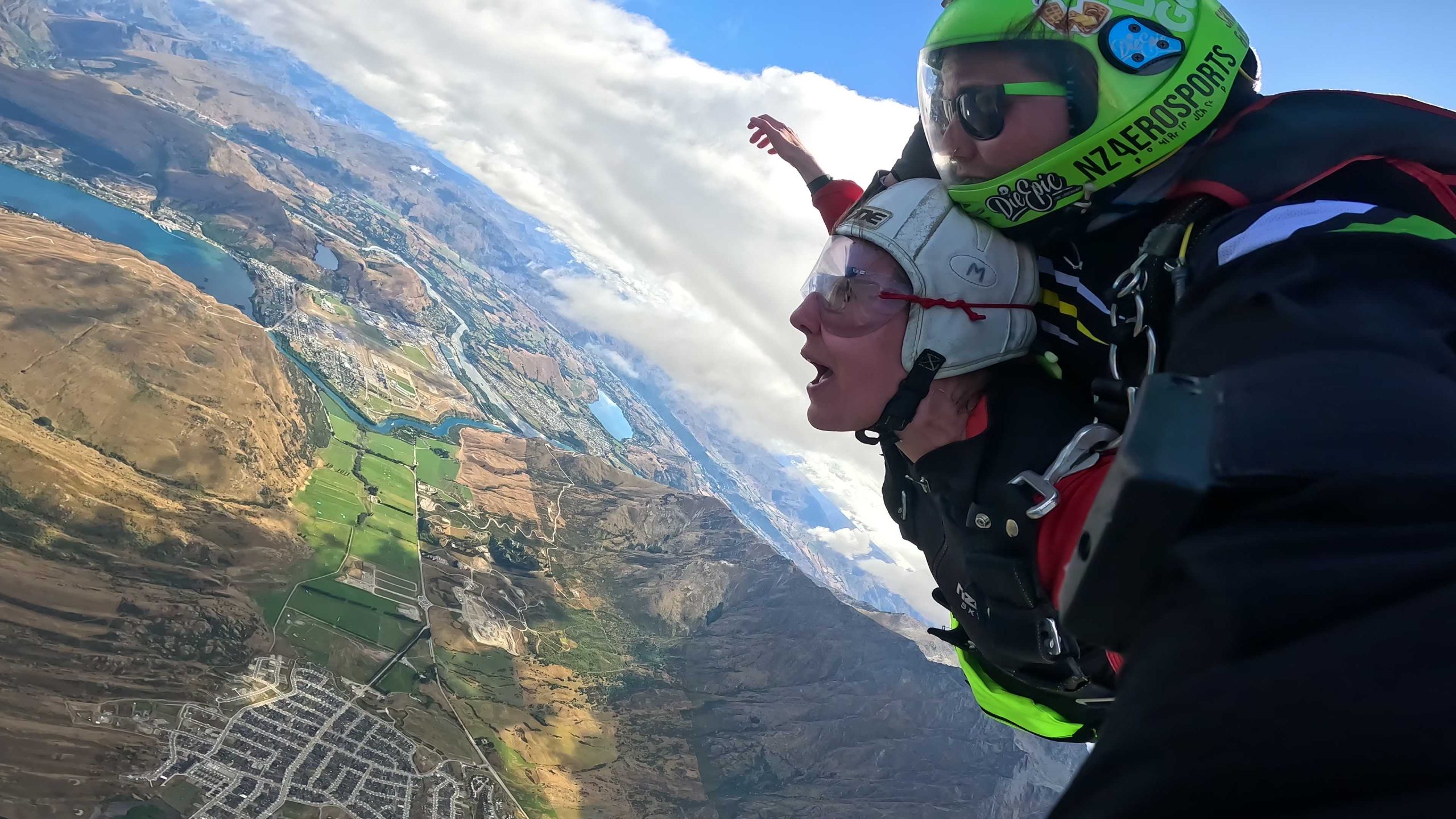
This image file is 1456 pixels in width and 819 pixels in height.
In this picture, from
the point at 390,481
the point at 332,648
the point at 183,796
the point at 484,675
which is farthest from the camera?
the point at 390,481

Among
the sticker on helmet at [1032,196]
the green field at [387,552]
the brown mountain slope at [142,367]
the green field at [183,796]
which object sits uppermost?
the sticker on helmet at [1032,196]

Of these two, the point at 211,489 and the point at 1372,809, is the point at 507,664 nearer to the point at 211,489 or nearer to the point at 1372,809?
the point at 211,489

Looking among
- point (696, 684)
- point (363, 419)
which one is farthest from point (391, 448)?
point (696, 684)

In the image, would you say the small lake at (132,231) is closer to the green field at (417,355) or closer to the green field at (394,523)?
the green field at (417,355)

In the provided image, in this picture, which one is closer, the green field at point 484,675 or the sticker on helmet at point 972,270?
the sticker on helmet at point 972,270

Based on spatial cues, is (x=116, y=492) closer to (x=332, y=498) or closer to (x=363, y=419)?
(x=332, y=498)

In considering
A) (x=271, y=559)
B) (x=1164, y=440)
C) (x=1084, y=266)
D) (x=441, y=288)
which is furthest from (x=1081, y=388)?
(x=441, y=288)

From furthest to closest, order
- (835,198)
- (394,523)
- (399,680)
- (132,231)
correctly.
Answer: (132,231)
(394,523)
(399,680)
(835,198)

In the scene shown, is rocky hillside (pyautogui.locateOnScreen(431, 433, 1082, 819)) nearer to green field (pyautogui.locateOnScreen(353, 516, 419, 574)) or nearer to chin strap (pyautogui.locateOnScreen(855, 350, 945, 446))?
green field (pyautogui.locateOnScreen(353, 516, 419, 574))

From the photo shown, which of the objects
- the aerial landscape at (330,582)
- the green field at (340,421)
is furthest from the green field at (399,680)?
the green field at (340,421)
